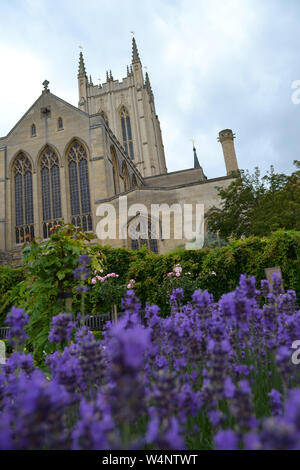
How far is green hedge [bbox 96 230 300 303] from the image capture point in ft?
37.2

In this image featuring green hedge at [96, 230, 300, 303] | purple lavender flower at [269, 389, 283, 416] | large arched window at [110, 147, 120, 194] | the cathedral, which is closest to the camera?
purple lavender flower at [269, 389, 283, 416]

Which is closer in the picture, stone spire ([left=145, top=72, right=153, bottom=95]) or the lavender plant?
the lavender plant

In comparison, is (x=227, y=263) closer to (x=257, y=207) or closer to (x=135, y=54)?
(x=257, y=207)

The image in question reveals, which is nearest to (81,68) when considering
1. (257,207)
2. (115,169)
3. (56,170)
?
(115,169)

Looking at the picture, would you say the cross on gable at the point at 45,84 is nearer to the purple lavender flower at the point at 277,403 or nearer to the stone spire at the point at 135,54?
the stone spire at the point at 135,54

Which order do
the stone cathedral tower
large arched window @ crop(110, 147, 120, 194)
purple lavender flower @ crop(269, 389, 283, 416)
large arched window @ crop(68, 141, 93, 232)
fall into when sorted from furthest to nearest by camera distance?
the stone cathedral tower
large arched window @ crop(110, 147, 120, 194)
large arched window @ crop(68, 141, 93, 232)
purple lavender flower @ crop(269, 389, 283, 416)

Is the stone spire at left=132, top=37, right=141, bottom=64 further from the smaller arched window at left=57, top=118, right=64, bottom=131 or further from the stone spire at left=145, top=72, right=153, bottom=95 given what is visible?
the smaller arched window at left=57, top=118, right=64, bottom=131

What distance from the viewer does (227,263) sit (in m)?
12.1

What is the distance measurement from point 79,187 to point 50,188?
2.64 m

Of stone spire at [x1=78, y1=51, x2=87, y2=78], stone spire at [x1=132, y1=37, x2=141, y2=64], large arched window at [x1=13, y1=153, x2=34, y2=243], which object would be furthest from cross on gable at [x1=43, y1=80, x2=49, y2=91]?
stone spire at [x1=132, y1=37, x2=141, y2=64]

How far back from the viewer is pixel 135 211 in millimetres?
22219

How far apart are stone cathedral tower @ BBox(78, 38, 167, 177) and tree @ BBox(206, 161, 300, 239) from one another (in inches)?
1140

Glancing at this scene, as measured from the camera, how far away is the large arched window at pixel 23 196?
89.0 feet

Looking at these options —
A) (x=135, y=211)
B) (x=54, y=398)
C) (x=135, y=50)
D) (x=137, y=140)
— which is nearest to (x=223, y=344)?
(x=54, y=398)
